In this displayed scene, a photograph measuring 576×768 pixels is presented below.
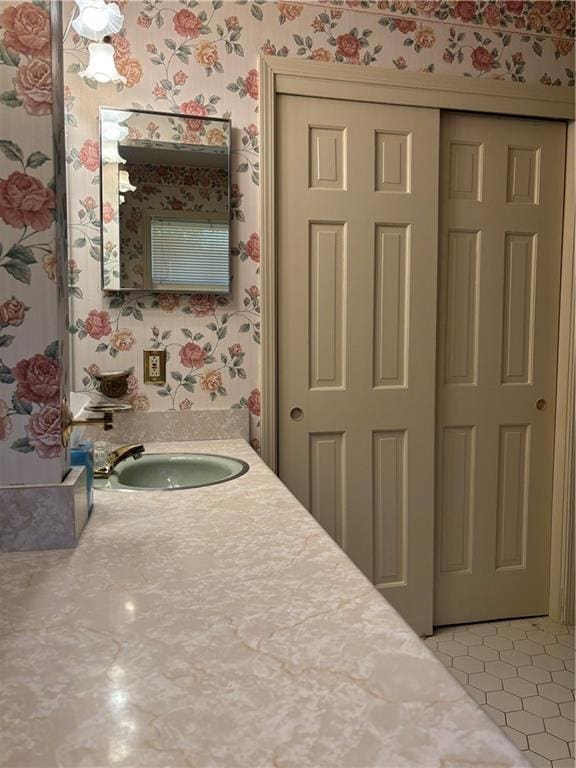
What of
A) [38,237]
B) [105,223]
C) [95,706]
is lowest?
[95,706]

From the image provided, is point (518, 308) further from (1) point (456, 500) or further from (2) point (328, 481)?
(2) point (328, 481)

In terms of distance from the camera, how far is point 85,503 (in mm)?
1054

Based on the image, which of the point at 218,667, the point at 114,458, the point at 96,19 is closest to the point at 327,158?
the point at 96,19

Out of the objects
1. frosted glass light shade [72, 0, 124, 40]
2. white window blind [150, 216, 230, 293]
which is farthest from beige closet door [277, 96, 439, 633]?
frosted glass light shade [72, 0, 124, 40]

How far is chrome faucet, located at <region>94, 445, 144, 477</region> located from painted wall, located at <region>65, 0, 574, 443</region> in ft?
1.48

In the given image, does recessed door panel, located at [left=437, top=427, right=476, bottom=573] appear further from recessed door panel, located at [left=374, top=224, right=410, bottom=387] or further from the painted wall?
the painted wall

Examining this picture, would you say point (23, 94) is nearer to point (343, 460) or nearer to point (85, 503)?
point (85, 503)

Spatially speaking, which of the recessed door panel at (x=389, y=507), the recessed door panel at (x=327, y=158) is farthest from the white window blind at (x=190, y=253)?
the recessed door panel at (x=389, y=507)

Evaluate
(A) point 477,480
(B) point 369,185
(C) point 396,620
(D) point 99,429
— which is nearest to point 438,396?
(A) point 477,480

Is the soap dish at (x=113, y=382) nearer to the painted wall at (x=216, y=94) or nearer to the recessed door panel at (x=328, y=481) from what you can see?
the painted wall at (x=216, y=94)

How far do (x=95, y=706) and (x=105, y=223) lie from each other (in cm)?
159

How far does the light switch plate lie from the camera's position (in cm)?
193

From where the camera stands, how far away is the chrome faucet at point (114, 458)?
4.62 ft

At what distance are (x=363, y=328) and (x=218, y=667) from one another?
1649mm
